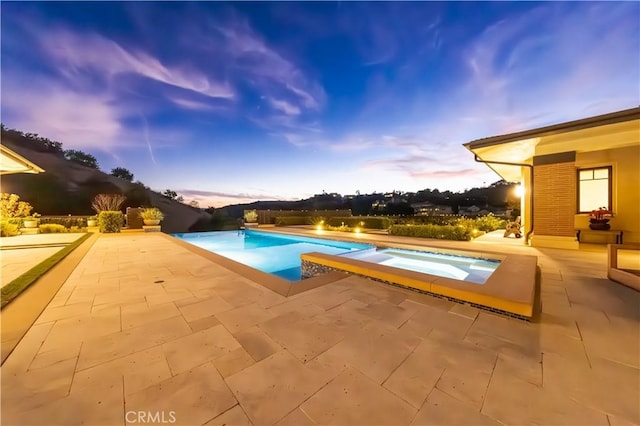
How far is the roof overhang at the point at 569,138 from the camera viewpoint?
187 inches

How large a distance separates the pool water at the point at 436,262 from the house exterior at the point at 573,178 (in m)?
2.76

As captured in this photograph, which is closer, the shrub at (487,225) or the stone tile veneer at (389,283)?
the stone tile veneer at (389,283)

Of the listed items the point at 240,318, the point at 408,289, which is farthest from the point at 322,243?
the point at 240,318

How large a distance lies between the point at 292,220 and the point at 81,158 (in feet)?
92.8

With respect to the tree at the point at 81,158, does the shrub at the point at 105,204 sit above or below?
below

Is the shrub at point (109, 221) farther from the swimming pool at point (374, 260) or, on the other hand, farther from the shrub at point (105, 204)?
the swimming pool at point (374, 260)

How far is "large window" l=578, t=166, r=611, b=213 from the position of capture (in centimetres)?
680

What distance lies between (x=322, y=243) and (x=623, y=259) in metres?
8.07

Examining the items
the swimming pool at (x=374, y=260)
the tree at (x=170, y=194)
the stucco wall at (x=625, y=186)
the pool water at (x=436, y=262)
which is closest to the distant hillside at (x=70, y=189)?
the tree at (x=170, y=194)

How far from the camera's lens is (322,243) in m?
9.87

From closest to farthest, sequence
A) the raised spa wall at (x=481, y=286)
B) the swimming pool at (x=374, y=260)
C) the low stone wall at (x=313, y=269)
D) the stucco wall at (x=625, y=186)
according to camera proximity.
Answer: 1. the raised spa wall at (x=481, y=286)
2. the low stone wall at (x=313, y=269)
3. the swimming pool at (x=374, y=260)
4. the stucco wall at (x=625, y=186)

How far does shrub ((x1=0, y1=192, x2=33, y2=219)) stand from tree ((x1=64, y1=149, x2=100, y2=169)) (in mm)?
18178

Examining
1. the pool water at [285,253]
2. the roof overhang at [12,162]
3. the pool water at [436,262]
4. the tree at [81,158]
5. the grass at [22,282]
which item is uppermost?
Answer: the tree at [81,158]

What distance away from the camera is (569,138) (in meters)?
5.64
